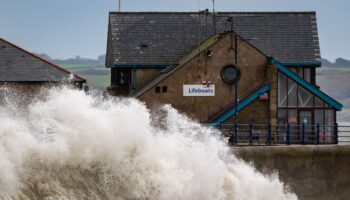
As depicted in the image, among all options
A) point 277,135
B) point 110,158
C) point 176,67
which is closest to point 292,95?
point 176,67

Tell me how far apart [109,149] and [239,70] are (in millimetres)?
16259

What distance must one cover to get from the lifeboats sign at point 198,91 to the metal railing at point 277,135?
333cm

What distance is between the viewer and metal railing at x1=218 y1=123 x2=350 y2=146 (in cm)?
3958

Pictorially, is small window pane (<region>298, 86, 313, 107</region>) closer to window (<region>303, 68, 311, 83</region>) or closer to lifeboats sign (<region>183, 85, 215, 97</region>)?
lifeboats sign (<region>183, 85, 215, 97</region>)

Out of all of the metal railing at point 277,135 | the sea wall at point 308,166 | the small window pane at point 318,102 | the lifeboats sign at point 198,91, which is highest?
the lifeboats sign at point 198,91

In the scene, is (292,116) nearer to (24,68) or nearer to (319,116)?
(319,116)

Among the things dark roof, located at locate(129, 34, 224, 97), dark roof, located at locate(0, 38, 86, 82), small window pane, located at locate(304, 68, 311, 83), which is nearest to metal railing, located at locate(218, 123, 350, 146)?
dark roof, located at locate(129, 34, 224, 97)

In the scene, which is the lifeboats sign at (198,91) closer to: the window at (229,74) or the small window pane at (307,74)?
the window at (229,74)

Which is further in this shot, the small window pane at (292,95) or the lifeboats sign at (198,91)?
the lifeboats sign at (198,91)

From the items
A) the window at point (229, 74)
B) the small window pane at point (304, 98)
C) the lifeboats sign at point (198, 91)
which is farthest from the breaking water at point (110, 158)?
the window at point (229, 74)

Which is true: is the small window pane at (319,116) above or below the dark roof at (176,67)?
below

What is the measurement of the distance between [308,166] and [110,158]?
8300 mm

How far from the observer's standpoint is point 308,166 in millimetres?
37562

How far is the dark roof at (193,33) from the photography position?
52031 millimetres
